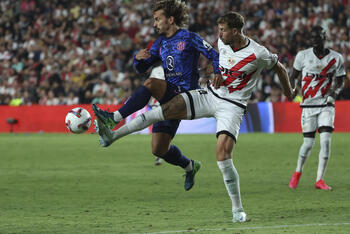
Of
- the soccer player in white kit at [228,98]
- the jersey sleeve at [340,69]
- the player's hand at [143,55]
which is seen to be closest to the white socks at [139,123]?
the soccer player in white kit at [228,98]

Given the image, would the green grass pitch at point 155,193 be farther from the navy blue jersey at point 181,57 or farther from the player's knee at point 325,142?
the navy blue jersey at point 181,57

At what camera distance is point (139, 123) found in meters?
6.85

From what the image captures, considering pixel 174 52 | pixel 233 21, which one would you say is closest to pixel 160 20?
pixel 174 52

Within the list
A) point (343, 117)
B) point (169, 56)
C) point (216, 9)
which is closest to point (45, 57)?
point (216, 9)

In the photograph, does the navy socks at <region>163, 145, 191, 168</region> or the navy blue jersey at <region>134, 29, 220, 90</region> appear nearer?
the navy blue jersey at <region>134, 29, 220, 90</region>

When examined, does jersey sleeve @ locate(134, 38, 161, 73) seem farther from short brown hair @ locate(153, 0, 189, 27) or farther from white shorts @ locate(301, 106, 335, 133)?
white shorts @ locate(301, 106, 335, 133)

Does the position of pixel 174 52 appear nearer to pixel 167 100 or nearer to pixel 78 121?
pixel 167 100

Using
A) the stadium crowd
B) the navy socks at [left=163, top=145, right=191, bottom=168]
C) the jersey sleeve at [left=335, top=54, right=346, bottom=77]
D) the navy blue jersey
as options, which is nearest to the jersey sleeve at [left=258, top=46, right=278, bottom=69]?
the navy blue jersey

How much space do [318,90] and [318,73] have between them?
0.26 metres

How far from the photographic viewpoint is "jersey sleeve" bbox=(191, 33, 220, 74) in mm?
7395

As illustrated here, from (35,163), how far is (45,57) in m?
14.0

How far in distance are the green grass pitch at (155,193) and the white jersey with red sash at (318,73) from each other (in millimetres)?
1341

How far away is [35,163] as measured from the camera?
14297 mm

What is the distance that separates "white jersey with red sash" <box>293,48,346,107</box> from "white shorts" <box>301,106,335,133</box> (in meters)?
0.10
